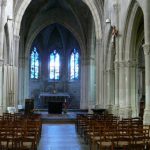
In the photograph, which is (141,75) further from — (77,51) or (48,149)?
(48,149)

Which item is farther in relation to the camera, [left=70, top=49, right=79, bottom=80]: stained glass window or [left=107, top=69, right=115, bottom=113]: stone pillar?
[left=70, top=49, right=79, bottom=80]: stained glass window

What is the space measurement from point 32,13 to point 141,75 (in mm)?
17158

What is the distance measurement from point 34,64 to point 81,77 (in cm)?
834

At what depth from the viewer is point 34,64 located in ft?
163

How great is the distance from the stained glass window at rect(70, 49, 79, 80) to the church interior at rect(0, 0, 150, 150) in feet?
0.48

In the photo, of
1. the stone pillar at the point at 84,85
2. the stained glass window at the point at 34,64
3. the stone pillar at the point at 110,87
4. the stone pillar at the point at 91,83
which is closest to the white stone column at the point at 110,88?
the stone pillar at the point at 110,87

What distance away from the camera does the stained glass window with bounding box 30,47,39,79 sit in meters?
49.6

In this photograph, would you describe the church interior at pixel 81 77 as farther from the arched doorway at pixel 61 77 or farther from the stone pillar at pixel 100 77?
the arched doorway at pixel 61 77

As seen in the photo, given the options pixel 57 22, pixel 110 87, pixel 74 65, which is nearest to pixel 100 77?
pixel 110 87

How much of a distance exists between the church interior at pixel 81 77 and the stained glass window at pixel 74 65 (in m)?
0.15

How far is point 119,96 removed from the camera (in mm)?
23953

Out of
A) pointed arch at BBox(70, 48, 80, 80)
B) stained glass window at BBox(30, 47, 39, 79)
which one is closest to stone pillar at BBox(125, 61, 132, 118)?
pointed arch at BBox(70, 48, 80, 80)

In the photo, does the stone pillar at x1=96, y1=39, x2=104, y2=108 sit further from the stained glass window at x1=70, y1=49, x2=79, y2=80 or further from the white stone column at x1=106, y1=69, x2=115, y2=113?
the stained glass window at x1=70, y1=49, x2=79, y2=80

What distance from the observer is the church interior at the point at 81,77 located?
13.4 meters
